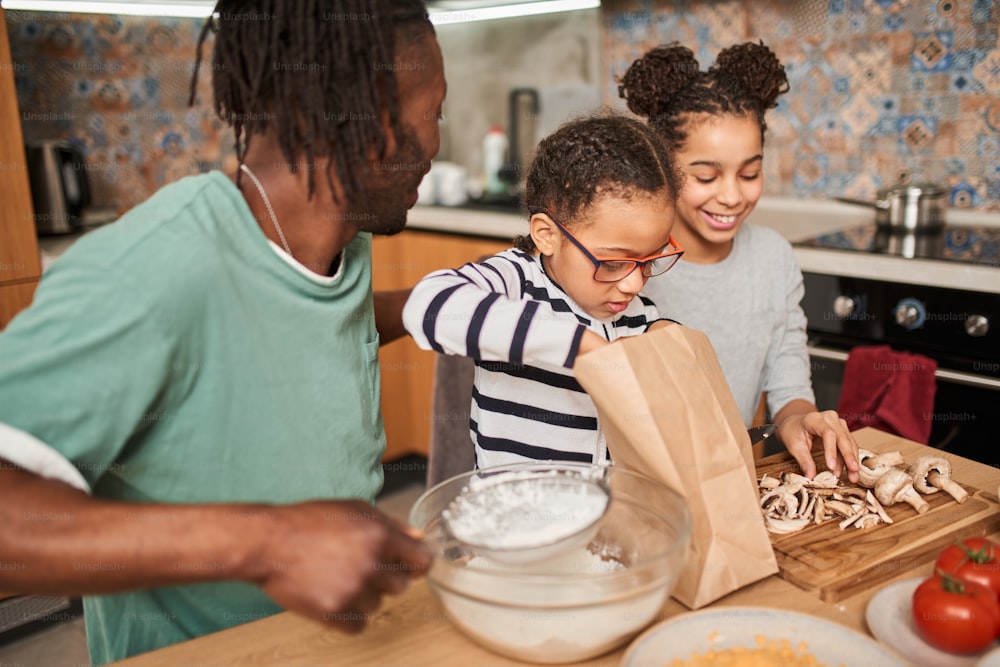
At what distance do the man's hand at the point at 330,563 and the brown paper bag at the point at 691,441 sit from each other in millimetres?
276

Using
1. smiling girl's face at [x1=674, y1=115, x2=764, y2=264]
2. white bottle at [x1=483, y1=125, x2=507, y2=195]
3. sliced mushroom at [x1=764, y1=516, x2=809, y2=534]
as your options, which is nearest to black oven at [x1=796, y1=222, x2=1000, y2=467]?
smiling girl's face at [x1=674, y1=115, x2=764, y2=264]

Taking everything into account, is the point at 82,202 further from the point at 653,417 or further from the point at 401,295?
the point at 653,417

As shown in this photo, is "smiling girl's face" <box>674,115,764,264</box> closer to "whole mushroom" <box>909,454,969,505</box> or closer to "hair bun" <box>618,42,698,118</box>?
"hair bun" <box>618,42,698,118</box>

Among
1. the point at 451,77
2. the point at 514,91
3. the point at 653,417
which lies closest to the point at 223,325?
the point at 653,417

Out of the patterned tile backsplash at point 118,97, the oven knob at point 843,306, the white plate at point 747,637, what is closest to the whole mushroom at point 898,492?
the white plate at point 747,637

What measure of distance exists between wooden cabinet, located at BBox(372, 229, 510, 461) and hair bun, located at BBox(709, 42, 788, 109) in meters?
1.37

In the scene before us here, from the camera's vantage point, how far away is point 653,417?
0.85 meters

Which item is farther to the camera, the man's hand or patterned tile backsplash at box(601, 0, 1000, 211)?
patterned tile backsplash at box(601, 0, 1000, 211)

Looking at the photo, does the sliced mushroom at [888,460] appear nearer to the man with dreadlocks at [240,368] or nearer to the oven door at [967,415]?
the man with dreadlocks at [240,368]

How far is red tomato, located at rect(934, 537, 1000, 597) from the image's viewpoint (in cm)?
82

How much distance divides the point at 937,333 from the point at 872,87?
920 mm

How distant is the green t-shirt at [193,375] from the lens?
0.74 metres

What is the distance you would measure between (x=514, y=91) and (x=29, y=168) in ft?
5.53

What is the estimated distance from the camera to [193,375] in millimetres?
875
